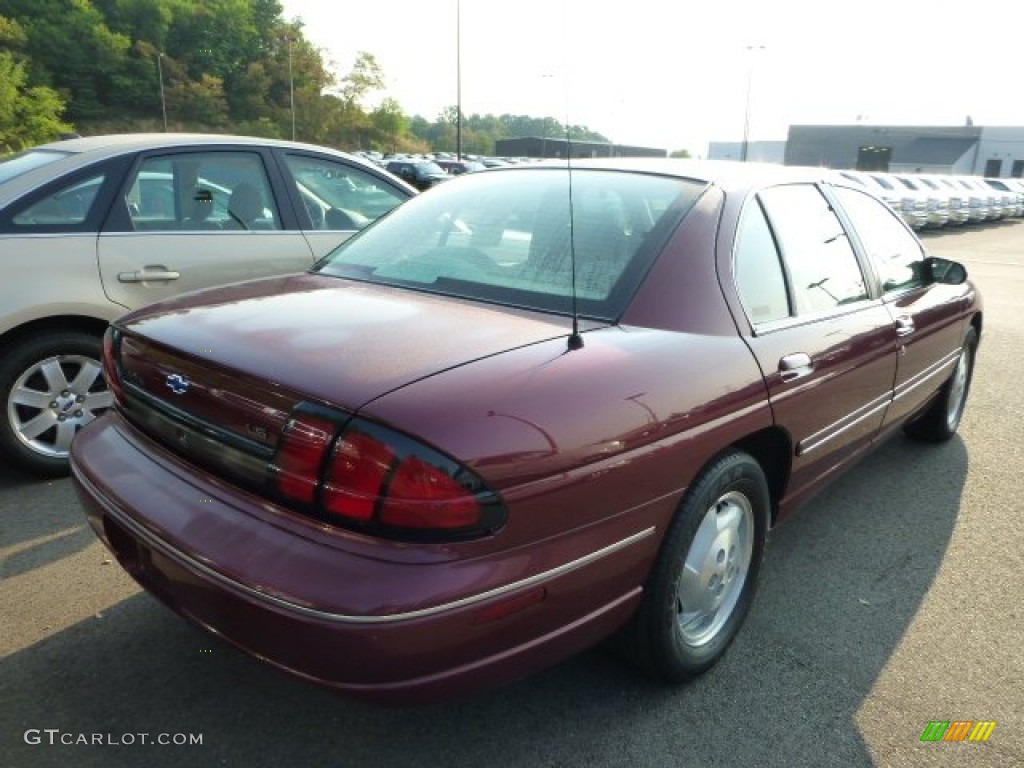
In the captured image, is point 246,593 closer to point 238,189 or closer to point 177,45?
point 238,189

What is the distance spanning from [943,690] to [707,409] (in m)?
1.24

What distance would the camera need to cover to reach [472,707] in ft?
7.47

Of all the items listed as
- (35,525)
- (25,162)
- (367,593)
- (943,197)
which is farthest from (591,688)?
(943,197)

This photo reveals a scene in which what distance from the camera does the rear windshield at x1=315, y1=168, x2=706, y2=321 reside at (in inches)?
92.5

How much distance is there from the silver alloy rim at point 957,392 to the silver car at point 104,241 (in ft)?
12.3

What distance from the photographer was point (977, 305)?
448 centimetres

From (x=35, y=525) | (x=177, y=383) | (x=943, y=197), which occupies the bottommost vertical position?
(x=943, y=197)

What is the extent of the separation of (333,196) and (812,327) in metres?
3.21

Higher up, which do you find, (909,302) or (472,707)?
(909,302)

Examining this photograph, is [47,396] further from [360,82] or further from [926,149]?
[360,82]

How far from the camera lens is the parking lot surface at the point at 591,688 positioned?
211cm

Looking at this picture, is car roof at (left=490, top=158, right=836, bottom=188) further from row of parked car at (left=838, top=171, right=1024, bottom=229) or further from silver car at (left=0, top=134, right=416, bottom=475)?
row of parked car at (left=838, top=171, right=1024, bottom=229)

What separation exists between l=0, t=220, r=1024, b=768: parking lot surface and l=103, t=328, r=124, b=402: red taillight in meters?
0.78

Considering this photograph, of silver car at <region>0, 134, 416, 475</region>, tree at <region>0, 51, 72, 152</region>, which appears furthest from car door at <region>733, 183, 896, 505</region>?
tree at <region>0, 51, 72, 152</region>
